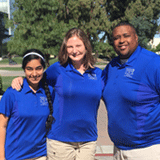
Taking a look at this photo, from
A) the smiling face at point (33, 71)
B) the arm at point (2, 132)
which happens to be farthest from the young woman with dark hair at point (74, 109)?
the arm at point (2, 132)

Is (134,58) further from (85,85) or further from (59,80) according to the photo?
(59,80)

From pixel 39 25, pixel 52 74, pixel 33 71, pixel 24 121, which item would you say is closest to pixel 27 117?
pixel 24 121

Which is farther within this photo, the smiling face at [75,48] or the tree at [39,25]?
the tree at [39,25]

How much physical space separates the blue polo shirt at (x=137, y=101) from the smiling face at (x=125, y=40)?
8cm

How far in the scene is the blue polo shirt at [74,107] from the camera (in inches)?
98.8

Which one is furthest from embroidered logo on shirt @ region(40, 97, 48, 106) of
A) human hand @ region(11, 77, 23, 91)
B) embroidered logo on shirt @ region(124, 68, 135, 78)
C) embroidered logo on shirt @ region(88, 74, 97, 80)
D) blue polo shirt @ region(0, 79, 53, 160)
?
embroidered logo on shirt @ region(124, 68, 135, 78)

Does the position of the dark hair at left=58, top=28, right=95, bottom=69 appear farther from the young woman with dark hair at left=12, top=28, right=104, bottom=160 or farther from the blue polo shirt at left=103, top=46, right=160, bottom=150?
the blue polo shirt at left=103, top=46, right=160, bottom=150

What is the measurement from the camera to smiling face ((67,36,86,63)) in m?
2.65

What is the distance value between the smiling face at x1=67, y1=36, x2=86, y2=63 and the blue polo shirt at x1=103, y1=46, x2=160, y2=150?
0.57 m

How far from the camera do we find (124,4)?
3684 centimetres

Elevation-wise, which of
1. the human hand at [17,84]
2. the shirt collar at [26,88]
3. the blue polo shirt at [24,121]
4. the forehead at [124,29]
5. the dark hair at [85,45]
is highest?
the forehead at [124,29]

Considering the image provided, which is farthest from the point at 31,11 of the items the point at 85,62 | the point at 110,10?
the point at 110,10

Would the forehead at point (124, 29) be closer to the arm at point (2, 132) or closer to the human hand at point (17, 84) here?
the human hand at point (17, 84)

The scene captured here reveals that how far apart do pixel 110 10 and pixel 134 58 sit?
121 ft
